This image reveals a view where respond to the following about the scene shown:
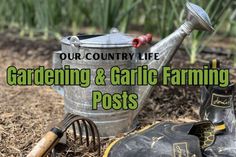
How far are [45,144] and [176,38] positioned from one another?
0.48 m

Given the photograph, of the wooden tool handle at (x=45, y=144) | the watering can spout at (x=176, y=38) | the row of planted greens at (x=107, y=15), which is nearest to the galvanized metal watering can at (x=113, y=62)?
the watering can spout at (x=176, y=38)

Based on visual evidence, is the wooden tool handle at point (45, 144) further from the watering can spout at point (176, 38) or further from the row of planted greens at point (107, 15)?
the row of planted greens at point (107, 15)

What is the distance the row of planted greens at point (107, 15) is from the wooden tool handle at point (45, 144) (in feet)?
2.84

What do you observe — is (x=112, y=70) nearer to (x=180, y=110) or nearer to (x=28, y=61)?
(x=180, y=110)

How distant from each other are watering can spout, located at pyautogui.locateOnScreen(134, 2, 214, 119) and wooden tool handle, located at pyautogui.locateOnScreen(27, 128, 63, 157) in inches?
13.6

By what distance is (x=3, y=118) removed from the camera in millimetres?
1119

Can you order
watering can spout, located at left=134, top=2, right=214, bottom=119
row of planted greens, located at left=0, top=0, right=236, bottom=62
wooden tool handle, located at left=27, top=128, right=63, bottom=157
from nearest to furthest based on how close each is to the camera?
wooden tool handle, located at left=27, top=128, right=63, bottom=157
watering can spout, located at left=134, top=2, right=214, bottom=119
row of planted greens, located at left=0, top=0, right=236, bottom=62

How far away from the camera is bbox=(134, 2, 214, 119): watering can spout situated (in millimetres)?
911

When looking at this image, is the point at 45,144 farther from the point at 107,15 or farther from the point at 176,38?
the point at 107,15

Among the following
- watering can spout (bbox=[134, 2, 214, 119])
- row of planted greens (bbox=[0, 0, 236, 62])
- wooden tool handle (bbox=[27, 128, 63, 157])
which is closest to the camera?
wooden tool handle (bbox=[27, 128, 63, 157])

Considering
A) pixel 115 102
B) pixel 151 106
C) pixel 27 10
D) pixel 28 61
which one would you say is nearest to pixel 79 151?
pixel 115 102

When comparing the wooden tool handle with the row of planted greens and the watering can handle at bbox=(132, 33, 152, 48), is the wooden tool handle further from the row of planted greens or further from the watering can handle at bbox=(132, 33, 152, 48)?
the row of planted greens

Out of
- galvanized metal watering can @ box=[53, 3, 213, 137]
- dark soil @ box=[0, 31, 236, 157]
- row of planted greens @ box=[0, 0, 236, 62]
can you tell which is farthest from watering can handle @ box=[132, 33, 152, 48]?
row of planted greens @ box=[0, 0, 236, 62]

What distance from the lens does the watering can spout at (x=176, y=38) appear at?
2.99 ft
